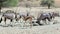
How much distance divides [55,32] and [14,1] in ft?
61.7

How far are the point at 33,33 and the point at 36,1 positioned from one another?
39358 mm

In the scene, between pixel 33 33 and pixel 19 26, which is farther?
pixel 19 26

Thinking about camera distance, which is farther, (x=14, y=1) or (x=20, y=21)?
(x=14, y=1)

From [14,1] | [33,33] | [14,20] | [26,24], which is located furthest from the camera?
[14,1]

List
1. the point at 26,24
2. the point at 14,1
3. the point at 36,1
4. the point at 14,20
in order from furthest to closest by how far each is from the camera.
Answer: the point at 36,1 < the point at 14,1 < the point at 14,20 < the point at 26,24

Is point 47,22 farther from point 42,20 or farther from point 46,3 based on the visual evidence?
point 46,3

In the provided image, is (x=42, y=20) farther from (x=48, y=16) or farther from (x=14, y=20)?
(x=14, y=20)

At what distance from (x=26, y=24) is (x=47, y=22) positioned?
2081mm

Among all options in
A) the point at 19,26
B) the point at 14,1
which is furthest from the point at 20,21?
the point at 14,1

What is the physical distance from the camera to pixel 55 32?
1092 cm

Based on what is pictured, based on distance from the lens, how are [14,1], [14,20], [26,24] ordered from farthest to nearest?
[14,1]
[14,20]
[26,24]

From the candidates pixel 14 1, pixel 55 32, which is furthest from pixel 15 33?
pixel 14 1

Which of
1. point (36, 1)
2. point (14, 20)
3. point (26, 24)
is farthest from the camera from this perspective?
point (36, 1)

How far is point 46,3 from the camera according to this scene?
38625 millimetres
